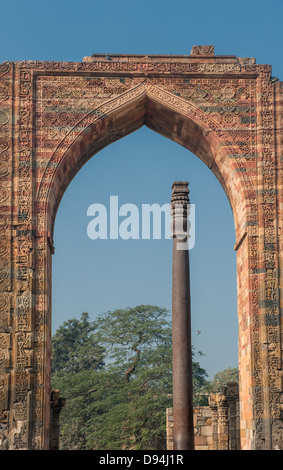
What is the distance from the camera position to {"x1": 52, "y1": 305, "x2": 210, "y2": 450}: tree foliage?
2278 centimetres

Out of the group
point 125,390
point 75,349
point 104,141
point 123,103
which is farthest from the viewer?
point 75,349

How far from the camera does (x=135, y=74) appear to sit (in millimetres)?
12320

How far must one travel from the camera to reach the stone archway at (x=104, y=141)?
11.2 metres

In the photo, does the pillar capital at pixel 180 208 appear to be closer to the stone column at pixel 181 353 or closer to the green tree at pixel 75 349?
the stone column at pixel 181 353

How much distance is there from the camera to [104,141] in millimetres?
12898

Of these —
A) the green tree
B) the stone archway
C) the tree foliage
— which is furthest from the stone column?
the green tree

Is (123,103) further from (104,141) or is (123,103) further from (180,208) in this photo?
(180,208)

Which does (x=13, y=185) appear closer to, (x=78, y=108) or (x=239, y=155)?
(x=78, y=108)

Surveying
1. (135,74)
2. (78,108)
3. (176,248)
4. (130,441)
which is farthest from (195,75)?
(130,441)

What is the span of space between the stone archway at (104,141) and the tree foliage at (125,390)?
36.9ft

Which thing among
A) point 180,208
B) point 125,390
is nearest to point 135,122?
point 180,208

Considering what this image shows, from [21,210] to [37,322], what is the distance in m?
1.65

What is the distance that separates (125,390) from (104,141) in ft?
42.5

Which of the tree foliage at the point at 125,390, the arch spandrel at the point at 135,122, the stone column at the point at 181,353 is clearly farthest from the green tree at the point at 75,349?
the stone column at the point at 181,353
